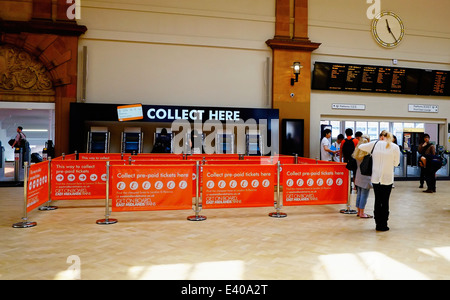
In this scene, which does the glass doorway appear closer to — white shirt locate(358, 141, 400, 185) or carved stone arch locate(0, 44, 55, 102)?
carved stone arch locate(0, 44, 55, 102)

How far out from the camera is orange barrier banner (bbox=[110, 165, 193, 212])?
546 cm

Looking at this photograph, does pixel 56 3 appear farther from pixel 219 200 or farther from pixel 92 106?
pixel 219 200

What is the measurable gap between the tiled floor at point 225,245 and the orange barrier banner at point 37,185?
346mm

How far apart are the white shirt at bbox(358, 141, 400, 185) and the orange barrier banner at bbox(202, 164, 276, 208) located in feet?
5.66

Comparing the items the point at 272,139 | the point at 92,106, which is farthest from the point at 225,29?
the point at 92,106

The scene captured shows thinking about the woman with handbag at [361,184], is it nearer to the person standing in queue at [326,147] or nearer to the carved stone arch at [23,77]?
the person standing in queue at [326,147]

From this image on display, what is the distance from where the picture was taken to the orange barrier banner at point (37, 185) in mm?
5324

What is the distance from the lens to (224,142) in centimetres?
1106

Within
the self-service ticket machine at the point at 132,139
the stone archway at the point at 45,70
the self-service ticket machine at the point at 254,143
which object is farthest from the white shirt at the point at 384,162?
the stone archway at the point at 45,70

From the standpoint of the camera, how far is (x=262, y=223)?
5574mm

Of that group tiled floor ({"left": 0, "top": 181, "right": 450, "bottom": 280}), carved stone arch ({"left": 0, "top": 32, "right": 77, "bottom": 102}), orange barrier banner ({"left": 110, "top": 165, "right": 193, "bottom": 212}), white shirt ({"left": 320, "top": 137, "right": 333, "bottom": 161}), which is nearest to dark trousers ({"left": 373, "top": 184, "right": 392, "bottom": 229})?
tiled floor ({"left": 0, "top": 181, "right": 450, "bottom": 280})

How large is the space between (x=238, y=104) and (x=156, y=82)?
2.84 m

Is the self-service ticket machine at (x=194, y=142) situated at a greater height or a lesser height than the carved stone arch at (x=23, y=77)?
lesser

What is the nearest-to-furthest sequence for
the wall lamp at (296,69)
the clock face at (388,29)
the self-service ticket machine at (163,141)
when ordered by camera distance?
the self-service ticket machine at (163,141) → the wall lamp at (296,69) → the clock face at (388,29)
